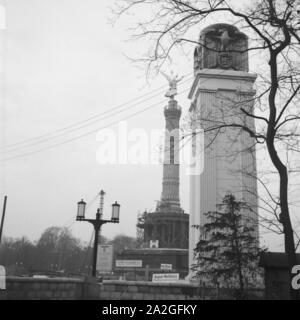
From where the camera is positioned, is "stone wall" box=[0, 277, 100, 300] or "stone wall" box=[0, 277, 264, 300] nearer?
"stone wall" box=[0, 277, 100, 300]

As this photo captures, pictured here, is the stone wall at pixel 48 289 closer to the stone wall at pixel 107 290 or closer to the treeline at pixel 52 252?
the stone wall at pixel 107 290

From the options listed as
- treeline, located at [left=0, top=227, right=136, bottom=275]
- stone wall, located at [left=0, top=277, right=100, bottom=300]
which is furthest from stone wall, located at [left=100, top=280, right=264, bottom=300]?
treeline, located at [left=0, top=227, right=136, bottom=275]

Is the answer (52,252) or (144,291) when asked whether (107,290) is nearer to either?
(144,291)

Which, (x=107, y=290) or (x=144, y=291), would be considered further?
(x=107, y=290)

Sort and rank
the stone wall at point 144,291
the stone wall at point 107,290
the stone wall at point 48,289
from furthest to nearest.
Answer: the stone wall at point 144,291
the stone wall at point 107,290
the stone wall at point 48,289

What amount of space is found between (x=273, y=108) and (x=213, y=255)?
7.24m

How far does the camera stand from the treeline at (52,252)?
189 feet

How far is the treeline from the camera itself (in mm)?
57656

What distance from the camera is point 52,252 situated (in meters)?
69.2

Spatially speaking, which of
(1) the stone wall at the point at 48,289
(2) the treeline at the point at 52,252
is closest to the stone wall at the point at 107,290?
(1) the stone wall at the point at 48,289

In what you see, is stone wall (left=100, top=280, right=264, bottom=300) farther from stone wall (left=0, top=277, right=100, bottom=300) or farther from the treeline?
the treeline

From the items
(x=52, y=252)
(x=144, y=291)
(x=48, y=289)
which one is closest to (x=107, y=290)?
(x=144, y=291)

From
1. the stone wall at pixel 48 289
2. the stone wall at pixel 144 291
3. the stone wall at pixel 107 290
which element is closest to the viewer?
the stone wall at pixel 48 289
